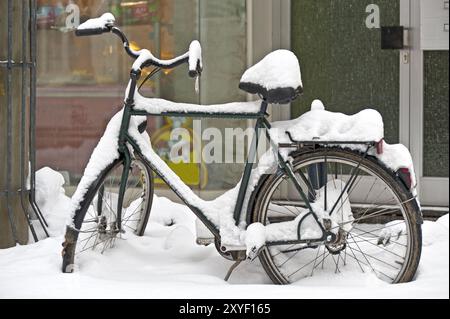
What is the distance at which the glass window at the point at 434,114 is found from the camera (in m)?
6.96

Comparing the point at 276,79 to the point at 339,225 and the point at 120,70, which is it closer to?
the point at 339,225

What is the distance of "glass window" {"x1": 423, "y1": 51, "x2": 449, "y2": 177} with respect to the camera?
6.96m

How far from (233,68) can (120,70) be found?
93cm

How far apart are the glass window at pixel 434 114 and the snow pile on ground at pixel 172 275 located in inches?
56.5

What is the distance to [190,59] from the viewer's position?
193 inches

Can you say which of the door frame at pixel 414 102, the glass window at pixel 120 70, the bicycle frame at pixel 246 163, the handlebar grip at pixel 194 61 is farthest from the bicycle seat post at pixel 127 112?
the door frame at pixel 414 102

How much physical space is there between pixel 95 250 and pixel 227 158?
2.40m

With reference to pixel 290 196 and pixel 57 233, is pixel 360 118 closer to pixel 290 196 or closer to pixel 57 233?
pixel 290 196

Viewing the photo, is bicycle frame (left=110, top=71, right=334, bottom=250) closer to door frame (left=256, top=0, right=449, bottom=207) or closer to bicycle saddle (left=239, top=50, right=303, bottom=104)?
bicycle saddle (left=239, top=50, right=303, bottom=104)

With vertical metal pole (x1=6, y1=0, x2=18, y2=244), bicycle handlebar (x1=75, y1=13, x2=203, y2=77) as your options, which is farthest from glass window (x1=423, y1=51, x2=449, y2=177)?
vertical metal pole (x1=6, y1=0, x2=18, y2=244)

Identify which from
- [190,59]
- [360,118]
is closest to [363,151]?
[360,118]

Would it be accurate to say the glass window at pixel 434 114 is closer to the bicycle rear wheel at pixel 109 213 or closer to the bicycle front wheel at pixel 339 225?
the bicycle front wheel at pixel 339 225

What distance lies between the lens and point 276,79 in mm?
4746

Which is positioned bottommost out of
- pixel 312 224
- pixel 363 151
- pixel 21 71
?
pixel 312 224
